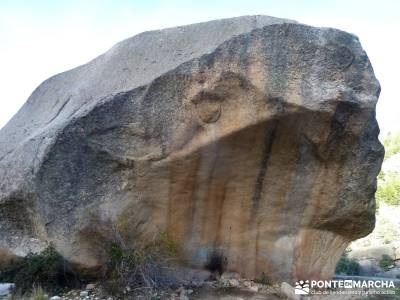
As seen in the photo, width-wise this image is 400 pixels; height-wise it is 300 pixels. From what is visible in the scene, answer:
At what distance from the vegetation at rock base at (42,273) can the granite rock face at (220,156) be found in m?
0.14

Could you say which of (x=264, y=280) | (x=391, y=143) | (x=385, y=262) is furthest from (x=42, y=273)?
(x=391, y=143)

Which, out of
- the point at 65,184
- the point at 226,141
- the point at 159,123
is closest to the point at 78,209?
the point at 65,184

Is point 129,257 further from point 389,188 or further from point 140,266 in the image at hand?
point 389,188

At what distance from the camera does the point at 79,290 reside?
19.3 ft

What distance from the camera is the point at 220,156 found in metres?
6.02

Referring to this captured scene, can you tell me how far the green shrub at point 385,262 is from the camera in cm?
1038

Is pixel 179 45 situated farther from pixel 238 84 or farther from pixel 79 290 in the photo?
pixel 79 290

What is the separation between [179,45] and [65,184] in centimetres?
226

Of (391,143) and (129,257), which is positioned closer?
(129,257)

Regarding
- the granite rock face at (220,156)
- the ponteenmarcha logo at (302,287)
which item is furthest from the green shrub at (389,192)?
the ponteenmarcha logo at (302,287)

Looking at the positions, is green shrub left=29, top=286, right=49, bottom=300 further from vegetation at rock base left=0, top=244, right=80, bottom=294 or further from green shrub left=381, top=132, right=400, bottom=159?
green shrub left=381, top=132, right=400, bottom=159

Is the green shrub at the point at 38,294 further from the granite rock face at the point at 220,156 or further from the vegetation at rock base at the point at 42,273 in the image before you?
the granite rock face at the point at 220,156

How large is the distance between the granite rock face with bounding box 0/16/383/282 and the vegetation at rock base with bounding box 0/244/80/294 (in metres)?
0.14

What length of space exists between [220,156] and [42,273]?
241 cm
